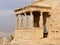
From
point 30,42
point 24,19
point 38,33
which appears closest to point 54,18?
point 30,42

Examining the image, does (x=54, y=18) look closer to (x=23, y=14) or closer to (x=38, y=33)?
(x=38, y=33)

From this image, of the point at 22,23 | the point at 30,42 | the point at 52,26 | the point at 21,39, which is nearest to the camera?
the point at 52,26

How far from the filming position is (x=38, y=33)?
4034 cm

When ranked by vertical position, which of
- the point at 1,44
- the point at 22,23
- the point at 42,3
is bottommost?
the point at 1,44

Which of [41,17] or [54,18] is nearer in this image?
[54,18]

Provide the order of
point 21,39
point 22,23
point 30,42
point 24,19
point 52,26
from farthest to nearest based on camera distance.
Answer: point 22,23 → point 24,19 → point 21,39 → point 30,42 → point 52,26

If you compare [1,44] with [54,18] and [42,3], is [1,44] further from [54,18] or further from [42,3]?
[54,18]

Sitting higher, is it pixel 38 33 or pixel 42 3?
pixel 42 3

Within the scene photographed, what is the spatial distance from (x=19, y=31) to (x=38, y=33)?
119 inches

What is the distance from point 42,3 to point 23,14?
12.9 feet

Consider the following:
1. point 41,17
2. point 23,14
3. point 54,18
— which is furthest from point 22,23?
point 54,18

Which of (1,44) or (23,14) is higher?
(23,14)

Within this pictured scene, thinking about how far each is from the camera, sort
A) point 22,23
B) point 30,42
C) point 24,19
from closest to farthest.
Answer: point 30,42 < point 24,19 < point 22,23

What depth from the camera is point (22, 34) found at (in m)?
40.8
